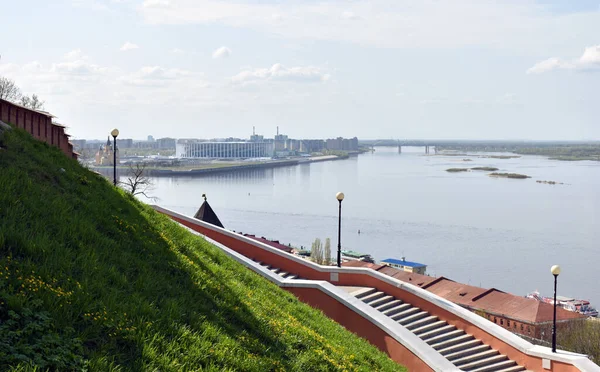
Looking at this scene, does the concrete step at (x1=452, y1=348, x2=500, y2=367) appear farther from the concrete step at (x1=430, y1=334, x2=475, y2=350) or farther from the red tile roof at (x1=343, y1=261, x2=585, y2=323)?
the red tile roof at (x1=343, y1=261, x2=585, y2=323)

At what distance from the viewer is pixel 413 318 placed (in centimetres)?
943

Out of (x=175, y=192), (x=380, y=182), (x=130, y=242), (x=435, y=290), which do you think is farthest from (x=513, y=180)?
(x=130, y=242)

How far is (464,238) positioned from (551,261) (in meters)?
7.24

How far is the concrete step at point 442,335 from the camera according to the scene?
8844mm

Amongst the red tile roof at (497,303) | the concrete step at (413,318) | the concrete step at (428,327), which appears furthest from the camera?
the red tile roof at (497,303)

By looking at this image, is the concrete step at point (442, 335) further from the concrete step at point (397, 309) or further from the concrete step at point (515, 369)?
the concrete step at point (515, 369)

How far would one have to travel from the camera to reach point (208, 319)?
4.57 m

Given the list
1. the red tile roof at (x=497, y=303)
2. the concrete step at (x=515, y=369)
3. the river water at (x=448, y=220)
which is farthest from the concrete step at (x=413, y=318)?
the river water at (x=448, y=220)

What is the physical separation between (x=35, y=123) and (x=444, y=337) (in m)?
6.23

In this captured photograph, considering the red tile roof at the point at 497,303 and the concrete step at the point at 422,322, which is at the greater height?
the concrete step at the point at 422,322

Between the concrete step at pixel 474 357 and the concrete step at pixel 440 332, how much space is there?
53cm

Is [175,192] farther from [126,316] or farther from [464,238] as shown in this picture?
[126,316]

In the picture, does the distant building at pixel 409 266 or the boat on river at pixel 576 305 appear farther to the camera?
the distant building at pixel 409 266

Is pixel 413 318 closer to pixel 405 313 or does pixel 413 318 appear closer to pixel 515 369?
pixel 405 313
